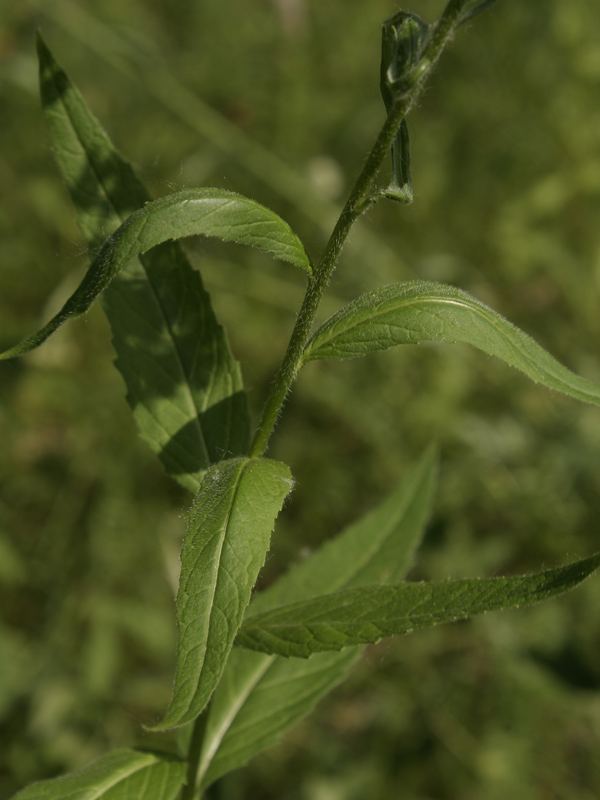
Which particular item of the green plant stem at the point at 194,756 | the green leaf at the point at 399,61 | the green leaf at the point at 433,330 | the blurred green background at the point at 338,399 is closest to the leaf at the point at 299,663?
the green plant stem at the point at 194,756

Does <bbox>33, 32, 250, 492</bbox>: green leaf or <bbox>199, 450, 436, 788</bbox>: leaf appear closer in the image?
<bbox>33, 32, 250, 492</bbox>: green leaf

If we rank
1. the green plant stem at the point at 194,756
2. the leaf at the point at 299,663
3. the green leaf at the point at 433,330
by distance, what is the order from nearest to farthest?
the green leaf at the point at 433,330, the green plant stem at the point at 194,756, the leaf at the point at 299,663

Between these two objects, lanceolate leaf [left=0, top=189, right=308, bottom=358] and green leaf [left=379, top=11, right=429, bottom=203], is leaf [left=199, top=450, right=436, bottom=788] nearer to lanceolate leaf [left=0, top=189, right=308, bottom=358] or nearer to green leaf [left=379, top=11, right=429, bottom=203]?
lanceolate leaf [left=0, top=189, right=308, bottom=358]

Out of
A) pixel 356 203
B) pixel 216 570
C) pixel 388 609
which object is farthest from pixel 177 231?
pixel 388 609

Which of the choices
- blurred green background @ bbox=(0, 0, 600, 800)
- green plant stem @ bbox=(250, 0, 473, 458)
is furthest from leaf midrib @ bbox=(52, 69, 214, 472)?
blurred green background @ bbox=(0, 0, 600, 800)

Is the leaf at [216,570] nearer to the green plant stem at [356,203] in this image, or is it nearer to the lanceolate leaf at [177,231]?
the green plant stem at [356,203]

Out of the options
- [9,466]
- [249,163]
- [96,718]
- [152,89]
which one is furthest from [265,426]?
[152,89]
